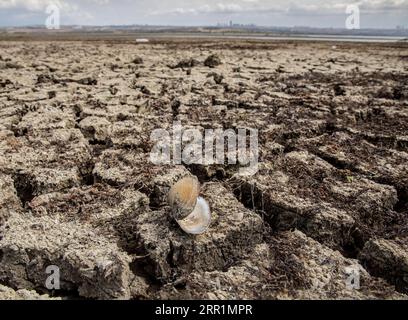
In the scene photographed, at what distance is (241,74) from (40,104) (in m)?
3.54

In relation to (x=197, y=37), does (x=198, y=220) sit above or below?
below

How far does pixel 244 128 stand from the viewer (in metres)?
3.65

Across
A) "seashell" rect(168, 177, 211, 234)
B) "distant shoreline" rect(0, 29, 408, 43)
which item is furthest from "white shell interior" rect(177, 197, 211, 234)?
"distant shoreline" rect(0, 29, 408, 43)

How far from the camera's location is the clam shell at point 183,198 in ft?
5.86

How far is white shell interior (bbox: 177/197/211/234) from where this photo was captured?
6.01ft

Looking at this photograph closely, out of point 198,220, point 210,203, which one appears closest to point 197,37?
point 210,203

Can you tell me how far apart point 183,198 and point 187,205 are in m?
0.04

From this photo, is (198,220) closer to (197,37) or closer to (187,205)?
(187,205)

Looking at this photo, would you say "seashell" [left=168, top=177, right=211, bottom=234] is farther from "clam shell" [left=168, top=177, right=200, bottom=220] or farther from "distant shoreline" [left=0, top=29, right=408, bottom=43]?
"distant shoreline" [left=0, top=29, right=408, bottom=43]

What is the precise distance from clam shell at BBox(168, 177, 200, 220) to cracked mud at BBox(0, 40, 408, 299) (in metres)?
0.12

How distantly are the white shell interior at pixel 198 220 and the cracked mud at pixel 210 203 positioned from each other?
0.04m

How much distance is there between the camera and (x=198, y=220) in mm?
1896

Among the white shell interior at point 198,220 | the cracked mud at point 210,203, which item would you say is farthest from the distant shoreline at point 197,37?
the white shell interior at point 198,220

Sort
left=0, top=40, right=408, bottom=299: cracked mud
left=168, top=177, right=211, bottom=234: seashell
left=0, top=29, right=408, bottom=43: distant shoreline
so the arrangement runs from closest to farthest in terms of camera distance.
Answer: left=0, top=40, right=408, bottom=299: cracked mud → left=168, top=177, right=211, bottom=234: seashell → left=0, top=29, right=408, bottom=43: distant shoreline
